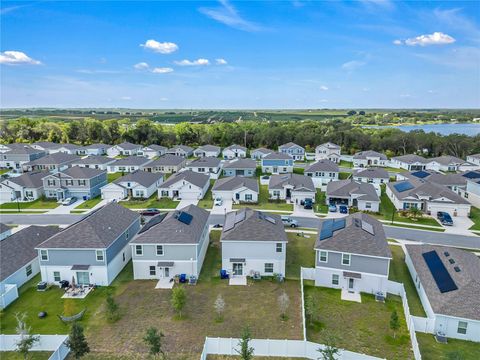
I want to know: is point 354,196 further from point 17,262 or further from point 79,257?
point 17,262

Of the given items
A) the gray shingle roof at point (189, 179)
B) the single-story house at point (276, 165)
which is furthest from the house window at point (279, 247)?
the single-story house at point (276, 165)

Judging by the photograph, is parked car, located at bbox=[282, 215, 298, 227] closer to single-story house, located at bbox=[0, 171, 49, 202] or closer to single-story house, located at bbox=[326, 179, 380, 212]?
single-story house, located at bbox=[326, 179, 380, 212]

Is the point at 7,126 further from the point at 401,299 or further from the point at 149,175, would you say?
the point at 401,299

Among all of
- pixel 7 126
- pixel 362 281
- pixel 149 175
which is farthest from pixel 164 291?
pixel 7 126

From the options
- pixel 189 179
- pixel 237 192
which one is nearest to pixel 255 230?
pixel 237 192

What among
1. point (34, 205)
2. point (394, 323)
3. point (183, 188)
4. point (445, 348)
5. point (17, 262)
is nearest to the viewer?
point (445, 348)
